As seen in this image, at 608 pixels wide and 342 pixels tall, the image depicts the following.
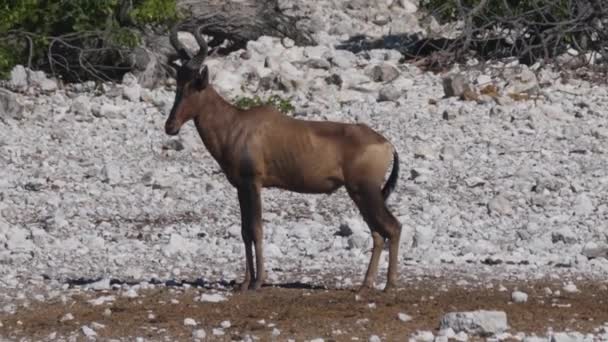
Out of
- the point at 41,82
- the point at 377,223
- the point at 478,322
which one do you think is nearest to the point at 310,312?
the point at 377,223

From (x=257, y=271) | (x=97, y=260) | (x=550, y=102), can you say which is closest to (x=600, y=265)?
(x=257, y=271)

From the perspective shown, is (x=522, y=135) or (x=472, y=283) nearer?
(x=472, y=283)

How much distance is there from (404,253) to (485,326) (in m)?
3.88

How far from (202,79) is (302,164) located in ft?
3.49

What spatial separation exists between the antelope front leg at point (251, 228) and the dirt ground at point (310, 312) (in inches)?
5.3

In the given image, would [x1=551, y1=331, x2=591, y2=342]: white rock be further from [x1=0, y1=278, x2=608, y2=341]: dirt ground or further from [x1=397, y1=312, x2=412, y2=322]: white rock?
[x1=397, y1=312, x2=412, y2=322]: white rock

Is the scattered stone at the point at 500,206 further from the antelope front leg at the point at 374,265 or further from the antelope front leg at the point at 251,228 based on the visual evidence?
the antelope front leg at the point at 251,228

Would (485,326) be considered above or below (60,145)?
above

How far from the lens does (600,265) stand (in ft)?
42.7

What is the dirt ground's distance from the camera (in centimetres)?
1028

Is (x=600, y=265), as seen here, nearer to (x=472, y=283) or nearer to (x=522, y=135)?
(x=472, y=283)

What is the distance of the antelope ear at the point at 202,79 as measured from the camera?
12211 mm

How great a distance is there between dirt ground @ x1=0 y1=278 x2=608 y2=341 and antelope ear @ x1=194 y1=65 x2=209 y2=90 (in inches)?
61.2

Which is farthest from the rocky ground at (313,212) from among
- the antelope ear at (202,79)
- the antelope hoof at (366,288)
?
the antelope ear at (202,79)
